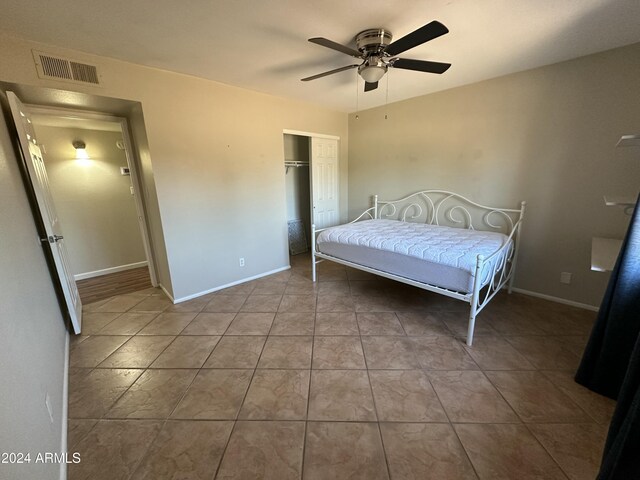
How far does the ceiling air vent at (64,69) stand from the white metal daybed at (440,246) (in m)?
2.74

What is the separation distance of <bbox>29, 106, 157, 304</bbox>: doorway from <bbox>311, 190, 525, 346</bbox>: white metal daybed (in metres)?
2.84

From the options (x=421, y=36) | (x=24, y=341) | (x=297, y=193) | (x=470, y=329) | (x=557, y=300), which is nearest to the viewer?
(x=24, y=341)

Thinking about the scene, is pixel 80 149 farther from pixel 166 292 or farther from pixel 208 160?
pixel 166 292

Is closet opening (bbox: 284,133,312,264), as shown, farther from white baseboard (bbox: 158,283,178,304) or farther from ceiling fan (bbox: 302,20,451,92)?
ceiling fan (bbox: 302,20,451,92)

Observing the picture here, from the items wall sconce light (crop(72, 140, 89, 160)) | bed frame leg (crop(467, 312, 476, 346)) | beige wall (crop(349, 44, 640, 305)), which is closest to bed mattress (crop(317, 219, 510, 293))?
bed frame leg (crop(467, 312, 476, 346))

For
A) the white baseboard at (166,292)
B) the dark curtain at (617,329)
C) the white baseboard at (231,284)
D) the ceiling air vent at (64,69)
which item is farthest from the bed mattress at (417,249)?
the ceiling air vent at (64,69)

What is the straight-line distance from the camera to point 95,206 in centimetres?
401

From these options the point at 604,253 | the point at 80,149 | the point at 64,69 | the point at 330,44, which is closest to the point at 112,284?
the point at 80,149

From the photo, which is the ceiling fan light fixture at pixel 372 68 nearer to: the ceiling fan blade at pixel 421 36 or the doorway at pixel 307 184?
the ceiling fan blade at pixel 421 36

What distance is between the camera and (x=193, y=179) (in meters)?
2.97

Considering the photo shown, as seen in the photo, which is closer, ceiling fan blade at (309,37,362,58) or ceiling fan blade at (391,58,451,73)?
ceiling fan blade at (309,37,362,58)

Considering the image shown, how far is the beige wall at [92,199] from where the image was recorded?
3.69 metres

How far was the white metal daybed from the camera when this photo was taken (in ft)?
7.30

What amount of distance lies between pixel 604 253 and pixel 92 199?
6243 millimetres
